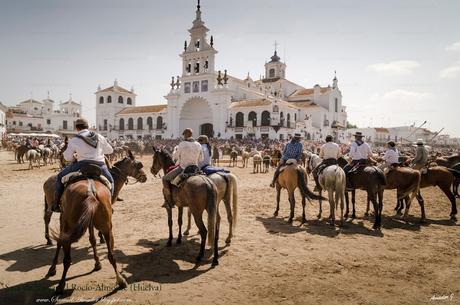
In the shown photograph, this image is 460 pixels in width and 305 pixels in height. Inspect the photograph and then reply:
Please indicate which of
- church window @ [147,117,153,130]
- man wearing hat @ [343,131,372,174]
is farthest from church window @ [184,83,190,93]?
man wearing hat @ [343,131,372,174]

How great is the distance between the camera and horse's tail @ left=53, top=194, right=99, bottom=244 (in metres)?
3.99

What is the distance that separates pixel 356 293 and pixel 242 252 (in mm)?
2390

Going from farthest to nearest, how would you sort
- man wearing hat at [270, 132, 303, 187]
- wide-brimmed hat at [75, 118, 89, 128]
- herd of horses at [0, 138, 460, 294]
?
man wearing hat at [270, 132, 303, 187]
wide-brimmed hat at [75, 118, 89, 128]
herd of horses at [0, 138, 460, 294]

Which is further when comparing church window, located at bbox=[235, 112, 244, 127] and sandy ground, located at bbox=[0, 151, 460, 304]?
church window, located at bbox=[235, 112, 244, 127]

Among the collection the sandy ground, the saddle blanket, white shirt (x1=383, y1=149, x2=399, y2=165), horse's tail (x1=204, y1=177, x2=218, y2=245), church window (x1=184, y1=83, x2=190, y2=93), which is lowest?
the sandy ground

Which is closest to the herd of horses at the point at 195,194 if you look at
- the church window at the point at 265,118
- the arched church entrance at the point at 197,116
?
the church window at the point at 265,118

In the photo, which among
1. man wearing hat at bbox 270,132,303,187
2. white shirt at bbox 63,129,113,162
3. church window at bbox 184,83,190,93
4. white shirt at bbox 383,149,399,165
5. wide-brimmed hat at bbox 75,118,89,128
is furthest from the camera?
church window at bbox 184,83,190,93

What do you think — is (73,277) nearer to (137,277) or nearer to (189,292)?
(137,277)

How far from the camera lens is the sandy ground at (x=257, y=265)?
171 inches

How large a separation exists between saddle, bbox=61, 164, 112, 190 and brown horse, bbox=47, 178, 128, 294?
0.68 feet

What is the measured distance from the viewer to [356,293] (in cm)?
447

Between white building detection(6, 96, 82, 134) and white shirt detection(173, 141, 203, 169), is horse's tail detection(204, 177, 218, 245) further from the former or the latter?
white building detection(6, 96, 82, 134)

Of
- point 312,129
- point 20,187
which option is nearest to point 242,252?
point 20,187

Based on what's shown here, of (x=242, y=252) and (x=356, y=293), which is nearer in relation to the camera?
(x=356, y=293)
